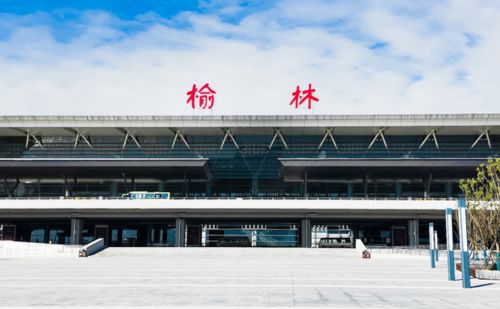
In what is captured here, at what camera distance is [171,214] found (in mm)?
62188

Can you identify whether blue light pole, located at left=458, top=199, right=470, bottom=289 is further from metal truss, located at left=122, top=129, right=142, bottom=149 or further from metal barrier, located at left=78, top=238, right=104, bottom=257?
metal truss, located at left=122, top=129, right=142, bottom=149

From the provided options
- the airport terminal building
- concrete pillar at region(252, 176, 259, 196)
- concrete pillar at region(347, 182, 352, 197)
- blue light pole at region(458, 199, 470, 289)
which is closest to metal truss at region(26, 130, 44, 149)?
the airport terminal building

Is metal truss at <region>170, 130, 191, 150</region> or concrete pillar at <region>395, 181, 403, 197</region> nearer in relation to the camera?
concrete pillar at <region>395, 181, 403, 197</region>

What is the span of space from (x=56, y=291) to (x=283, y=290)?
8105mm

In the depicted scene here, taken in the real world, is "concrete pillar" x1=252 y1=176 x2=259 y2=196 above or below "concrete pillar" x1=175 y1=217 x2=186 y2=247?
above

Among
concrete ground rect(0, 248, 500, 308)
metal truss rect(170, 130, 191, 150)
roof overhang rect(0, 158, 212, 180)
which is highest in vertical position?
metal truss rect(170, 130, 191, 150)

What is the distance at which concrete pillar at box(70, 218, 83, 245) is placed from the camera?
203 feet

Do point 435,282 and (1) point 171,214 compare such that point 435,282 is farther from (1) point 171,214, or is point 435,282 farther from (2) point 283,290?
(1) point 171,214

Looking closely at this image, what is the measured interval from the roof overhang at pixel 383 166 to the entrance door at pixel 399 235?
24.3 ft

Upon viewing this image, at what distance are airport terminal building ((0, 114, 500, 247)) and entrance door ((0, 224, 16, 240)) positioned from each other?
0.17 m

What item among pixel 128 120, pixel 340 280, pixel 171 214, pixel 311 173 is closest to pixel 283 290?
pixel 340 280

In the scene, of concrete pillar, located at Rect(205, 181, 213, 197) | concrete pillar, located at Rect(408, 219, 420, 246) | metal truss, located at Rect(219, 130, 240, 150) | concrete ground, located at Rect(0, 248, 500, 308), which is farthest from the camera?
concrete pillar, located at Rect(205, 181, 213, 197)

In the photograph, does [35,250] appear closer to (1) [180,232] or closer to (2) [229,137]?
(1) [180,232]

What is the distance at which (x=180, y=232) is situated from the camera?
2434 inches
